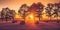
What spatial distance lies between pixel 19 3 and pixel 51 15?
0.95 metres

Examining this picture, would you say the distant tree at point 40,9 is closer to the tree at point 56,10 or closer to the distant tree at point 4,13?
the tree at point 56,10

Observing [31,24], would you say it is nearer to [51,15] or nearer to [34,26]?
[34,26]

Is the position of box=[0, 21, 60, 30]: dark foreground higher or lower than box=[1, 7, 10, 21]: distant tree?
lower

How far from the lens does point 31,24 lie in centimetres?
645

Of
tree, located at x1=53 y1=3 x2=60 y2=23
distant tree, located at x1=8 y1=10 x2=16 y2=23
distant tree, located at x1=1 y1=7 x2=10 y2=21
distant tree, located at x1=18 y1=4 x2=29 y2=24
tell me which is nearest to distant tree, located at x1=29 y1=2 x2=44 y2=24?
distant tree, located at x1=18 y1=4 x2=29 y2=24

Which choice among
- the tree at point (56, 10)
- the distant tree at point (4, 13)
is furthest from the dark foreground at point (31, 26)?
the tree at point (56, 10)

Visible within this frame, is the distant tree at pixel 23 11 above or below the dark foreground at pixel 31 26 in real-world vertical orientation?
above

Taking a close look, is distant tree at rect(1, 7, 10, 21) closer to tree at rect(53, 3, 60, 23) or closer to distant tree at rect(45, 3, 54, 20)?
distant tree at rect(45, 3, 54, 20)

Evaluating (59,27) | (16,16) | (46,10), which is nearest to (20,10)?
(16,16)

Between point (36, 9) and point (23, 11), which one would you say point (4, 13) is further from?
point (36, 9)

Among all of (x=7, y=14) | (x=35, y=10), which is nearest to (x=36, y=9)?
(x=35, y=10)

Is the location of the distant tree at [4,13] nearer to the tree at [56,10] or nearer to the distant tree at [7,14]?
the distant tree at [7,14]

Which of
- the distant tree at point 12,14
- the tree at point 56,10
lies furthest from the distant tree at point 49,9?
the distant tree at point 12,14

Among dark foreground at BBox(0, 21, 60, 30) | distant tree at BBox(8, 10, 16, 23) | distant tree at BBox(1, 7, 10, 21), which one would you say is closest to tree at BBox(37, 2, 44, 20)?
dark foreground at BBox(0, 21, 60, 30)
